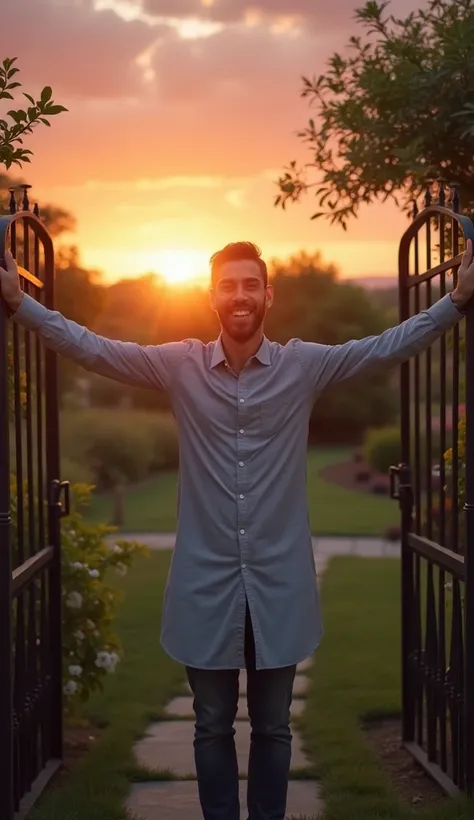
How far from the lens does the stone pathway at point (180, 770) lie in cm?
434

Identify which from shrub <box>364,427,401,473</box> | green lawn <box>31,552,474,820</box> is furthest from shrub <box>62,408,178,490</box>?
green lawn <box>31,552,474,820</box>

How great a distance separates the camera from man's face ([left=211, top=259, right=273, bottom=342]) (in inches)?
133

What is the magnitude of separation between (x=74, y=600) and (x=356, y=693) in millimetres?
1761

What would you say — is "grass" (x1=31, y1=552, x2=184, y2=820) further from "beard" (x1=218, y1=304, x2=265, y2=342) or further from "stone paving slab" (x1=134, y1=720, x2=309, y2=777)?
"beard" (x1=218, y1=304, x2=265, y2=342)

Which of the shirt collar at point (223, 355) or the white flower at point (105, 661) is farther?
the white flower at point (105, 661)

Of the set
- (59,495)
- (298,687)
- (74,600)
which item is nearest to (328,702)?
(298,687)

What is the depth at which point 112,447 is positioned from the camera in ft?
67.7

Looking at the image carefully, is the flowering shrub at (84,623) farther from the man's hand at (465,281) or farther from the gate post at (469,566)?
the man's hand at (465,281)

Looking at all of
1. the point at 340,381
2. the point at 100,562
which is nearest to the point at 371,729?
the point at 100,562

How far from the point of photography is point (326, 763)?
4.91 m

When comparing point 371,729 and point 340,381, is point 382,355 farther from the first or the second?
point 371,729

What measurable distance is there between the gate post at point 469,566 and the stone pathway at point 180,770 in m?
0.60

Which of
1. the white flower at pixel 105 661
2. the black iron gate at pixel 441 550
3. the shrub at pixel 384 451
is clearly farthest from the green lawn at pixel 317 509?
the black iron gate at pixel 441 550

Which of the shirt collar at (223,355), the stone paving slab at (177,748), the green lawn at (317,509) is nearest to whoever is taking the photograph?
the shirt collar at (223,355)
